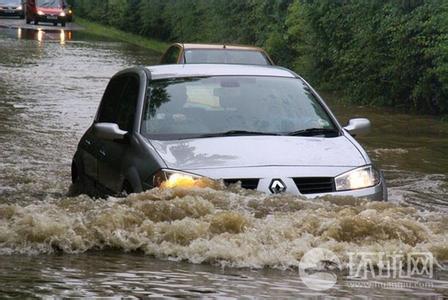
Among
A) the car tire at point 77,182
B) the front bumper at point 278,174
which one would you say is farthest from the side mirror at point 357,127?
the car tire at point 77,182

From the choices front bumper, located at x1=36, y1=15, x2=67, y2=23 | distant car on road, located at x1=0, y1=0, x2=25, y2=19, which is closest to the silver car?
front bumper, located at x1=36, y1=15, x2=67, y2=23

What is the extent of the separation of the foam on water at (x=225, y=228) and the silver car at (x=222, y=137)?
0.66ft

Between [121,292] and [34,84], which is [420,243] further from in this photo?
[34,84]

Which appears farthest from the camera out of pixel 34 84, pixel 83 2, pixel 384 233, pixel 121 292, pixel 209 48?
pixel 83 2

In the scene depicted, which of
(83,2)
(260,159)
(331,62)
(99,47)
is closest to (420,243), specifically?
(260,159)

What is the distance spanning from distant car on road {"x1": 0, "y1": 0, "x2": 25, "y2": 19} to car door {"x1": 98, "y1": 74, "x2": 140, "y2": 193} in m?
55.9

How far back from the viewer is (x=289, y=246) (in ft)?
24.7

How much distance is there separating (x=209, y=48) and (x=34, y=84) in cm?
868

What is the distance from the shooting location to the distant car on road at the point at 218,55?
18.6 metres

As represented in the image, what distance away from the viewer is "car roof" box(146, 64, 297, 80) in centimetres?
1019

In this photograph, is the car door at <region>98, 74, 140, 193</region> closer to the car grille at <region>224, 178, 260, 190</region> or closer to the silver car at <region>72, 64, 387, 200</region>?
the silver car at <region>72, 64, 387, 200</region>

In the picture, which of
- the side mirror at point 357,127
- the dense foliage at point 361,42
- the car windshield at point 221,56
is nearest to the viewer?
the side mirror at point 357,127

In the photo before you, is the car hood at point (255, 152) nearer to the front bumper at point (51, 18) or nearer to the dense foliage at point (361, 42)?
the dense foliage at point (361, 42)

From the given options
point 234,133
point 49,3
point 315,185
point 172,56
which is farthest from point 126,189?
point 49,3
